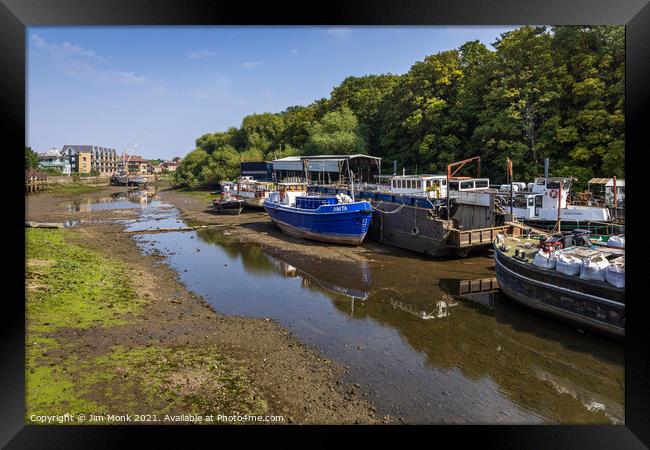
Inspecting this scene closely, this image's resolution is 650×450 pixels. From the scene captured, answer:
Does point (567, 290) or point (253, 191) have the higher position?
point (253, 191)

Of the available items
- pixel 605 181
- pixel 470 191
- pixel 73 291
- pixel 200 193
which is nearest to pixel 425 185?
pixel 470 191

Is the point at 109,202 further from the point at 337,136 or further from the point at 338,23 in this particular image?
the point at 338,23

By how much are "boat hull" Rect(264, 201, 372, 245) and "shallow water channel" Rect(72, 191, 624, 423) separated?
336 cm

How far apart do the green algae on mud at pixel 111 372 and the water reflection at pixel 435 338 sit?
104 inches

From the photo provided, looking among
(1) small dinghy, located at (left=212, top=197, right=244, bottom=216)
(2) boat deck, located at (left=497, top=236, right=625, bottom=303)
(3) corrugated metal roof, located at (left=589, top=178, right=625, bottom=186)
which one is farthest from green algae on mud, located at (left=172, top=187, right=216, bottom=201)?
(2) boat deck, located at (left=497, top=236, right=625, bottom=303)

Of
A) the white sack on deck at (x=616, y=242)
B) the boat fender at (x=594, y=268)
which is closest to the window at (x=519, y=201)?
the white sack on deck at (x=616, y=242)

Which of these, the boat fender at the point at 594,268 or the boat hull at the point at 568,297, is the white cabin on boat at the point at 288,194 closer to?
the boat hull at the point at 568,297

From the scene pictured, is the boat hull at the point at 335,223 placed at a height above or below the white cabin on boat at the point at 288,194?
below

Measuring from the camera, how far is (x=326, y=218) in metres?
23.2

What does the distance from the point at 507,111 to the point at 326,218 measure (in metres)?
13.7

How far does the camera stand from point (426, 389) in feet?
27.0

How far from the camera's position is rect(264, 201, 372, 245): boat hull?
22438mm

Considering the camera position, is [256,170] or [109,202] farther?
[256,170]

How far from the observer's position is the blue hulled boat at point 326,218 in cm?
2248
